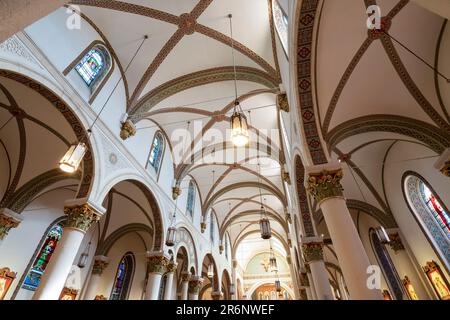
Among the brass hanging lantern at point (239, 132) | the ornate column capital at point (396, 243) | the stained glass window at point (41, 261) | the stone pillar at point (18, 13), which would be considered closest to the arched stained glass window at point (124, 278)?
the stained glass window at point (41, 261)

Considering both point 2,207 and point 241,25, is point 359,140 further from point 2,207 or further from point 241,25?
point 2,207

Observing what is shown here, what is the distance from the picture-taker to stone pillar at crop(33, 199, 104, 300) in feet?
17.0

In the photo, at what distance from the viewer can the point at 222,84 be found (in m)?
10.0

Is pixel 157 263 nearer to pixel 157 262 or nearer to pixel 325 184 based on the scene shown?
pixel 157 262

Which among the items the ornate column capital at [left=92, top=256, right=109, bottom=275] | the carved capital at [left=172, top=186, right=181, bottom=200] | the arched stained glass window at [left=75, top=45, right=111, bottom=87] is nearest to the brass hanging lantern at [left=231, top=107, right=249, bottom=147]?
the arched stained glass window at [left=75, top=45, right=111, bottom=87]

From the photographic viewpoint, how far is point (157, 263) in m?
9.27

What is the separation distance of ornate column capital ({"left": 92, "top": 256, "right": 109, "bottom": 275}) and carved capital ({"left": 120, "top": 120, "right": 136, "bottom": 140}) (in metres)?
6.45

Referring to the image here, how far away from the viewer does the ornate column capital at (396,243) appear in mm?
8991

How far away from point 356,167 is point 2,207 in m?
12.0

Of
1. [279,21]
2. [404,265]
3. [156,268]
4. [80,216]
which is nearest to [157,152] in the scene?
[156,268]

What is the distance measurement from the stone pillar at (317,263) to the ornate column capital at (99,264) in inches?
354

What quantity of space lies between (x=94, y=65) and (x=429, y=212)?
11.6 metres
